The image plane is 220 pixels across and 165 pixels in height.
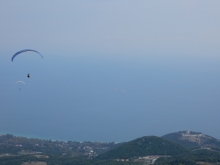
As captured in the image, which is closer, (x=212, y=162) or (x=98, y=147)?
(x=212, y=162)

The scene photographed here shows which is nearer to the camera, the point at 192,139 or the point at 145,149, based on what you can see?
the point at 145,149

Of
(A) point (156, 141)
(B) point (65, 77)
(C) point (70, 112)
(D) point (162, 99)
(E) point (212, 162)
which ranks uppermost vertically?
(B) point (65, 77)

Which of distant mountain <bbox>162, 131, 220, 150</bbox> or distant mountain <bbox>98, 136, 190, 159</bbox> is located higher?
distant mountain <bbox>162, 131, 220, 150</bbox>

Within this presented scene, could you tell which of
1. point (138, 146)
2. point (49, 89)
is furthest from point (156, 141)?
point (49, 89)

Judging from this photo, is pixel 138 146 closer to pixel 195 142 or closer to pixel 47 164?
pixel 47 164

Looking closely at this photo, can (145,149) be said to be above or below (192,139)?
below

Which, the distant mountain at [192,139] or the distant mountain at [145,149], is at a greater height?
the distant mountain at [192,139]

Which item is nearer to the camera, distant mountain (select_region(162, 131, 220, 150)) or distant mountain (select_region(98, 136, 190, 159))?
distant mountain (select_region(98, 136, 190, 159))

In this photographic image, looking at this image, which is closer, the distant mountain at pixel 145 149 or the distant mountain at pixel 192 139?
the distant mountain at pixel 145 149
